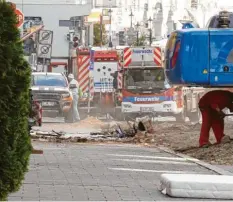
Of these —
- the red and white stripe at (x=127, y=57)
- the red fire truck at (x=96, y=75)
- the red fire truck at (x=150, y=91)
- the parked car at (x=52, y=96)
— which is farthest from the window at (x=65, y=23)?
the parked car at (x=52, y=96)

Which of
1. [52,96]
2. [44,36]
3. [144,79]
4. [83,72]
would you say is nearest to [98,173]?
[52,96]

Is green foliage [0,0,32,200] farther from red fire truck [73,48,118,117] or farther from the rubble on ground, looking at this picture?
red fire truck [73,48,118,117]

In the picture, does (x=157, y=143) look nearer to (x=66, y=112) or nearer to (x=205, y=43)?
(x=205, y=43)

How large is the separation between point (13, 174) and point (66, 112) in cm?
2969

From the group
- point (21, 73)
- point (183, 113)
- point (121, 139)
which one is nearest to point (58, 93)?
point (183, 113)

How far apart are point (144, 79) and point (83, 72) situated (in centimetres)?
1130

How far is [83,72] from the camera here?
166 ft

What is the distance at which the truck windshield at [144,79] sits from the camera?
39.5 m

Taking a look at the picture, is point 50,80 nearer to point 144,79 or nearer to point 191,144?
point 144,79

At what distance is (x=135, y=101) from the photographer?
3950 centimetres

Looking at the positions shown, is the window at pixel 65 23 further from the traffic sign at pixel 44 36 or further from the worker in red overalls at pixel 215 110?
the worker in red overalls at pixel 215 110

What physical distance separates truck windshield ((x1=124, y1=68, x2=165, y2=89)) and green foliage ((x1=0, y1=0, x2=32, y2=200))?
99.6 ft

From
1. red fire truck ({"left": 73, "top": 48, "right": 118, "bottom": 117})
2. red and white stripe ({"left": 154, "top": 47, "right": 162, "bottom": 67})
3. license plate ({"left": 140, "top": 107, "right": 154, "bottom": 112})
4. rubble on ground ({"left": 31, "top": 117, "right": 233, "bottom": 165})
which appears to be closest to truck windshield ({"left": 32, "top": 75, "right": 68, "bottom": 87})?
license plate ({"left": 140, "top": 107, "right": 154, "bottom": 112})

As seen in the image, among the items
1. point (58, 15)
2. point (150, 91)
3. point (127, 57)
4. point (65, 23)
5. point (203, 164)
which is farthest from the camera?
point (65, 23)
